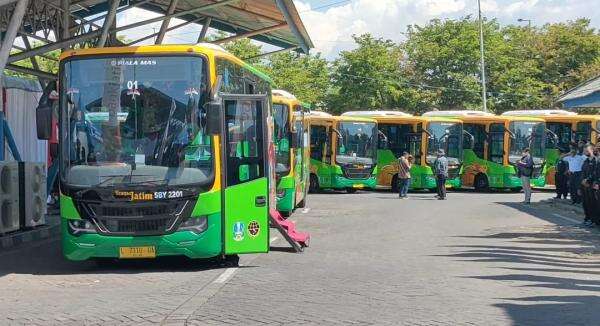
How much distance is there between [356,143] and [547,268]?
20.1 meters

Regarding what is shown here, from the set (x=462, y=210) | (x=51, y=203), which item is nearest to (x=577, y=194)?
(x=462, y=210)

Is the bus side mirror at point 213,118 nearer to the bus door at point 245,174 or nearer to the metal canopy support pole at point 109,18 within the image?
the bus door at point 245,174

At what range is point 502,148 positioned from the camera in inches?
1318

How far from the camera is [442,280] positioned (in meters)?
10.8

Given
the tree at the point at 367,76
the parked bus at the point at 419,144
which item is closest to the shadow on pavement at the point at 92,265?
the parked bus at the point at 419,144

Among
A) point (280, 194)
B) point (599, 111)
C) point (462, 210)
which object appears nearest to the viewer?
point (280, 194)

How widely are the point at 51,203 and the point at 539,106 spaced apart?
42351mm

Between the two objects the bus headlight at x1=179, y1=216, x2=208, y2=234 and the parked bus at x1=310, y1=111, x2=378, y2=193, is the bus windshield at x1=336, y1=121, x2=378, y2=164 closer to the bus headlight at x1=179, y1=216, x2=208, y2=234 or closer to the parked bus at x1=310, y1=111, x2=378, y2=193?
the parked bus at x1=310, y1=111, x2=378, y2=193

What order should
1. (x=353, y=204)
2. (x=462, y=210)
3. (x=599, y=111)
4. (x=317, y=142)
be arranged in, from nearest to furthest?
(x=462, y=210) → (x=353, y=204) → (x=317, y=142) → (x=599, y=111)

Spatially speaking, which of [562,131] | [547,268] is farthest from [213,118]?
[562,131]

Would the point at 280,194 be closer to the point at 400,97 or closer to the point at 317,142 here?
the point at 317,142

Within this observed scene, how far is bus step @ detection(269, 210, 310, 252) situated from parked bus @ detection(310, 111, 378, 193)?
1735 centimetres

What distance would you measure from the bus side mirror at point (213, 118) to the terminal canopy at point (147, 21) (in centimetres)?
889

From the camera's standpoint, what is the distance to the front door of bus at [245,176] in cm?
1172
